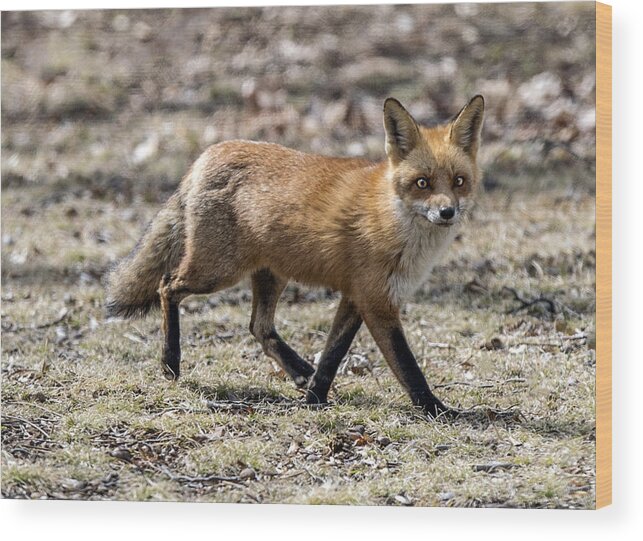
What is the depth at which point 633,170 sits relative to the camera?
17.6 feet

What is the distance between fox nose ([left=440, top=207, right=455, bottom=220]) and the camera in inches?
207

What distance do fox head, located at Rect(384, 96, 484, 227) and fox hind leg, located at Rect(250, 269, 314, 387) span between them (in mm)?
1127

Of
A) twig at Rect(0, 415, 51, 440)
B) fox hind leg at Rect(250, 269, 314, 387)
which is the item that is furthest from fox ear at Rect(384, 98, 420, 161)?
twig at Rect(0, 415, 51, 440)

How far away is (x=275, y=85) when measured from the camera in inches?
305

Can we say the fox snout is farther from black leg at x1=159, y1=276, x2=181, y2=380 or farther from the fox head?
black leg at x1=159, y1=276, x2=181, y2=380

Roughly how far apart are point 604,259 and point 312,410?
5.62 ft

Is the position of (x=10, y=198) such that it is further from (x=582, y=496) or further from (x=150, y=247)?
(x=582, y=496)

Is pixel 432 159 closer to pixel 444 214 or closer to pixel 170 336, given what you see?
pixel 444 214

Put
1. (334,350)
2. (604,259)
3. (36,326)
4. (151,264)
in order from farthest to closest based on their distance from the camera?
(36,326) < (151,264) < (334,350) < (604,259)

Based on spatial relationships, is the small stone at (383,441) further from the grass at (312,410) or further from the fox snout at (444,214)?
the fox snout at (444,214)

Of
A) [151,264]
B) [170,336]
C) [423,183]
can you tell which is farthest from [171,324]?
[423,183]

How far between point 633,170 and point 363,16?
2.27 meters

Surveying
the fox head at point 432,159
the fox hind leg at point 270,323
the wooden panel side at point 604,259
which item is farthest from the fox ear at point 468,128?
the fox hind leg at point 270,323

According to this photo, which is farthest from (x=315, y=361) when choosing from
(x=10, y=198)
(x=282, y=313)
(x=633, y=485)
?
(x=10, y=198)
